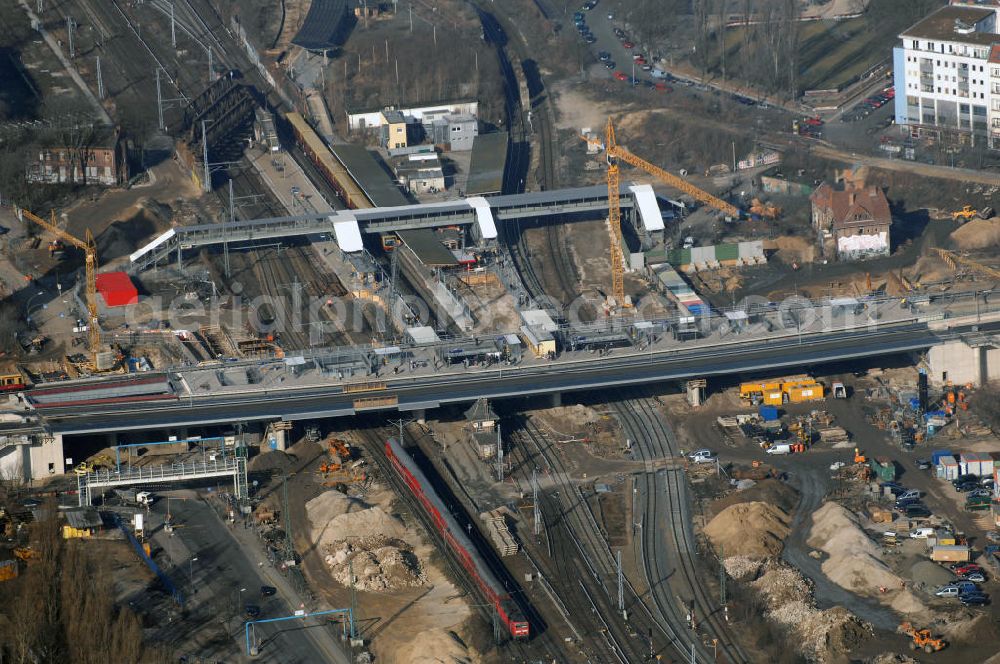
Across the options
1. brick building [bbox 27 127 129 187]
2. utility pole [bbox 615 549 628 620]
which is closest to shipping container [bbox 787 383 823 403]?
utility pole [bbox 615 549 628 620]

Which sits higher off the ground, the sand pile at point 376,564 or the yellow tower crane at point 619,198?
the yellow tower crane at point 619,198

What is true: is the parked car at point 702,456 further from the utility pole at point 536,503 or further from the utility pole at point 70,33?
the utility pole at point 70,33

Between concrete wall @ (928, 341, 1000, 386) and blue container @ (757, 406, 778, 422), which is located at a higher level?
concrete wall @ (928, 341, 1000, 386)

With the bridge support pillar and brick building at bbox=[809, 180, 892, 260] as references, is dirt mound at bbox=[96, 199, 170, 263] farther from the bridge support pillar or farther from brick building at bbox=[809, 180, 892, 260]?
brick building at bbox=[809, 180, 892, 260]

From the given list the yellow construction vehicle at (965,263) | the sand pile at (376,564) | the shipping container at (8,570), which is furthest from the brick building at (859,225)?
the shipping container at (8,570)

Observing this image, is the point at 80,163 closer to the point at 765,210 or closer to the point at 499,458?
the point at 765,210

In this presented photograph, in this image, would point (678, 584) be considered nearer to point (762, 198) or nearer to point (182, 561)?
point (182, 561)
